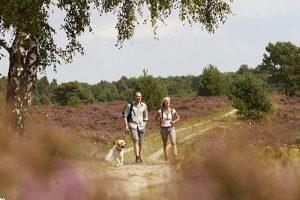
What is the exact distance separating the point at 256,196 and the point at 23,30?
10053mm

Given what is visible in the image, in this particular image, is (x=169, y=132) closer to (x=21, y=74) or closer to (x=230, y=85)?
(x=21, y=74)

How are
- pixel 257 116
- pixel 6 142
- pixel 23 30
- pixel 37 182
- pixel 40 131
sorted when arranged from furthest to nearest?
1. pixel 257 116
2. pixel 23 30
3. pixel 40 131
4. pixel 6 142
5. pixel 37 182

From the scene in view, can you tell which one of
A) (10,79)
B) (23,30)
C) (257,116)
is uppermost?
(23,30)

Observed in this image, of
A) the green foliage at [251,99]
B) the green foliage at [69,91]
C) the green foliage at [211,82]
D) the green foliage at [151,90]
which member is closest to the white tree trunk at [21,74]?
the green foliage at [251,99]

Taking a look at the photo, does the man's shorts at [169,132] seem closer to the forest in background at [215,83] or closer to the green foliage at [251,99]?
the forest in background at [215,83]

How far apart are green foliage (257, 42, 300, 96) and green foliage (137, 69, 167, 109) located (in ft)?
138

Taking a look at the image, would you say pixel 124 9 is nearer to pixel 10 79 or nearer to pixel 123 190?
pixel 10 79

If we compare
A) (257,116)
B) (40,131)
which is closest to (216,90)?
(257,116)

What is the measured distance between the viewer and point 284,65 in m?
86.5

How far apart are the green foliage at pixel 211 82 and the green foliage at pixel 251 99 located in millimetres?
20050

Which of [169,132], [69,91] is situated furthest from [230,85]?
[69,91]

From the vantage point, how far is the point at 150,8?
14719mm

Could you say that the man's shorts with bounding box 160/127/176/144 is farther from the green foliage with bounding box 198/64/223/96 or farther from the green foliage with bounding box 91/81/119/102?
the green foliage with bounding box 91/81/119/102

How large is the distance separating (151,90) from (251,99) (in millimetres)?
9783
